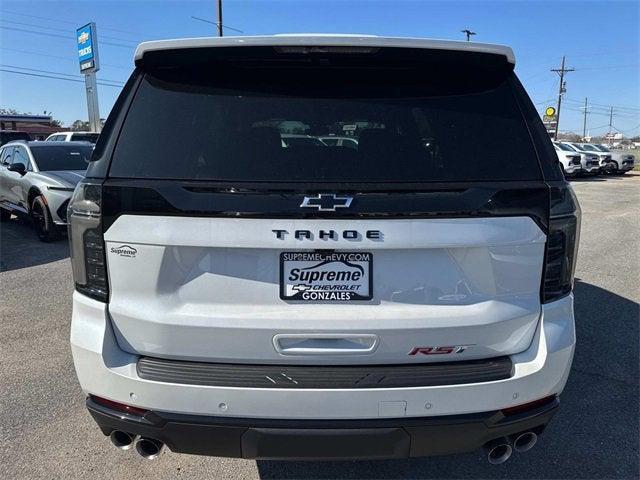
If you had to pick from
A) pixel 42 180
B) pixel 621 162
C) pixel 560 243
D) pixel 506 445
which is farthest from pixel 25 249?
pixel 621 162

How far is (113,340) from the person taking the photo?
2004 millimetres

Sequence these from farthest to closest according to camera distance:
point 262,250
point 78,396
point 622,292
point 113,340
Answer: point 622,292 < point 78,396 < point 113,340 < point 262,250

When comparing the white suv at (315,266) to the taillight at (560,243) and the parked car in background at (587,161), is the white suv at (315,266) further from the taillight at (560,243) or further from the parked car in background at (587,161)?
the parked car in background at (587,161)

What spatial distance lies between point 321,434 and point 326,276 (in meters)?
0.60

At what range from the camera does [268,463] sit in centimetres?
272

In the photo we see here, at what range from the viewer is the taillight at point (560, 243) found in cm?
198

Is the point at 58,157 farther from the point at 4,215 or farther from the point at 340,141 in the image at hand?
the point at 340,141

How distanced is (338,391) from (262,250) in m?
0.60

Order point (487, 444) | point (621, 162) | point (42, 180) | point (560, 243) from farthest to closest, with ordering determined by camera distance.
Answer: point (621, 162), point (42, 180), point (487, 444), point (560, 243)

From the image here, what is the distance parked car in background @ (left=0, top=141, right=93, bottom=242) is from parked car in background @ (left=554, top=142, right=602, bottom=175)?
23903mm

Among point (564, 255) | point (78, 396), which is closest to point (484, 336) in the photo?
point (564, 255)

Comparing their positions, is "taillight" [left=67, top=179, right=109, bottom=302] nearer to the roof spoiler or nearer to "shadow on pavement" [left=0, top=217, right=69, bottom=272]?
the roof spoiler

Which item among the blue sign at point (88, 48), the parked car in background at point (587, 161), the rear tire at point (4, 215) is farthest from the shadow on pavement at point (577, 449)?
the blue sign at point (88, 48)

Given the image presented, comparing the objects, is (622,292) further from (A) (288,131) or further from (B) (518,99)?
(A) (288,131)
